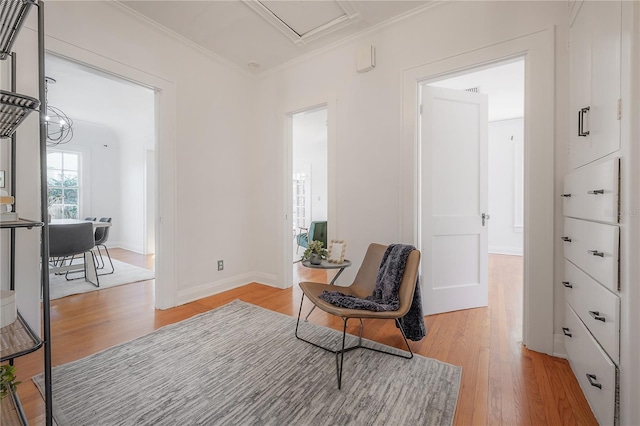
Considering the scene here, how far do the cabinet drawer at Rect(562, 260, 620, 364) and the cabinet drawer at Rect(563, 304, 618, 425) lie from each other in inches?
2.0

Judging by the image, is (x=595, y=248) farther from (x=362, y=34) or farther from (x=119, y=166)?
(x=119, y=166)

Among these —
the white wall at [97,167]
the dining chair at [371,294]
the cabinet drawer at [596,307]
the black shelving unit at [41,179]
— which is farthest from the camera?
the white wall at [97,167]

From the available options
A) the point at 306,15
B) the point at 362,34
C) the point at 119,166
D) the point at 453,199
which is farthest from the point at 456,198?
the point at 119,166

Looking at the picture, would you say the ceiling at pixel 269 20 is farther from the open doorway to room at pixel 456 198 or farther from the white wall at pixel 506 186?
the white wall at pixel 506 186

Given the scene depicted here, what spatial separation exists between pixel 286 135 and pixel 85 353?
109 inches

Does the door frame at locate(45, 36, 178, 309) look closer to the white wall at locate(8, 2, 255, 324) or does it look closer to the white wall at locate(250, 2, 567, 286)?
the white wall at locate(8, 2, 255, 324)

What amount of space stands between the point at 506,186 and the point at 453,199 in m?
4.13

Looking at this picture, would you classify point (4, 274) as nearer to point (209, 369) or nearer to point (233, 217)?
point (209, 369)

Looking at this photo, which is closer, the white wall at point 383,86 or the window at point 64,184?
the white wall at point 383,86

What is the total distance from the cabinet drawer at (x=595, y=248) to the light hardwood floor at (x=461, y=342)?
711 mm

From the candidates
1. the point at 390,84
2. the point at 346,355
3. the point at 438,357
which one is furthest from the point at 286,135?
the point at 438,357

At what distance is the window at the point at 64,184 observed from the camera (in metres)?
5.91

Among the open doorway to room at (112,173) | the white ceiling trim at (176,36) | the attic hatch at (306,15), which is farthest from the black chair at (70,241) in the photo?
the attic hatch at (306,15)

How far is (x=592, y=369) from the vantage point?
1392mm
